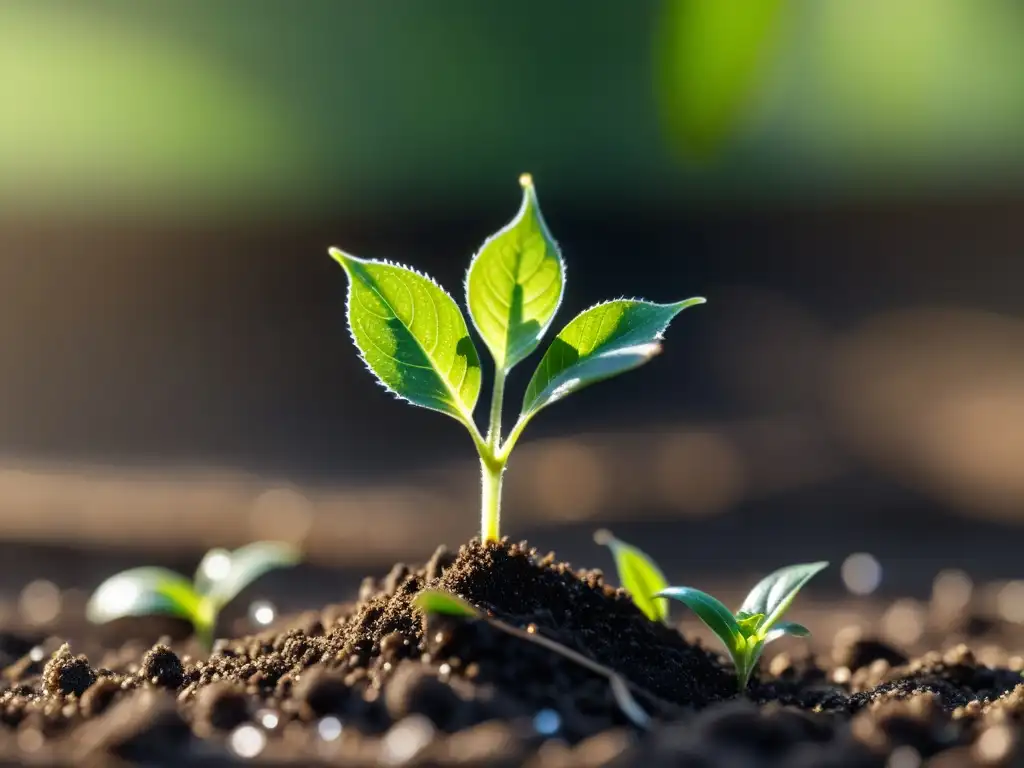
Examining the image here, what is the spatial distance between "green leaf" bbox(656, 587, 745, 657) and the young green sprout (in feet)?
0.73

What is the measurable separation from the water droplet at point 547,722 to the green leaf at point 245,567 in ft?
2.56

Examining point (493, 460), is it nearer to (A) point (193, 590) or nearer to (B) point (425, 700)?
(B) point (425, 700)

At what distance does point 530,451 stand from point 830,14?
420 centimetres

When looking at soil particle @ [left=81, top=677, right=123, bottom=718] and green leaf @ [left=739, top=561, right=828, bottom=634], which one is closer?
soil particle @ [left=81, top=677, right=123, bottom=718]

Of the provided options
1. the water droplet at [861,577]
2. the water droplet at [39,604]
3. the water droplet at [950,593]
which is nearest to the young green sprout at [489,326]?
the water droplet at [39,604]

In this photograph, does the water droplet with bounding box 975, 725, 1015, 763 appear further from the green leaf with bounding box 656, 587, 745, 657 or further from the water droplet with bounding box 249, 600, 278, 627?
the water droplet with bounding box 249, 600, 278, 627

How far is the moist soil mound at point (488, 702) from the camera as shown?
2.80ft

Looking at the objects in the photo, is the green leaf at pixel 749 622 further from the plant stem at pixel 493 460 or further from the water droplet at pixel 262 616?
the water droplet at pixel 262 616

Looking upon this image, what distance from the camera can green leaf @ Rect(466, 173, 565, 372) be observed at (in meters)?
1.11

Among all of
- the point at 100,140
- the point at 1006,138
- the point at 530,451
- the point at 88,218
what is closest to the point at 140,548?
the point at 530,451

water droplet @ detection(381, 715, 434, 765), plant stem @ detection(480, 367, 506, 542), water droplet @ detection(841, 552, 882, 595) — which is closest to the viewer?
water droplet @ detection(381, 715, 434, 765)

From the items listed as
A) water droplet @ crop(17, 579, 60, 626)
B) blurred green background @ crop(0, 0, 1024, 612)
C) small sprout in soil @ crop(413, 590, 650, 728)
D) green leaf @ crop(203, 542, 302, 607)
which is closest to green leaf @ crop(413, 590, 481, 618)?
small sprout in soil @ crop(413, 590, 650, 728)

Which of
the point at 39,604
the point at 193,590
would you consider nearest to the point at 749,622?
the point at 193,590

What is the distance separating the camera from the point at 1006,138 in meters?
7.81
